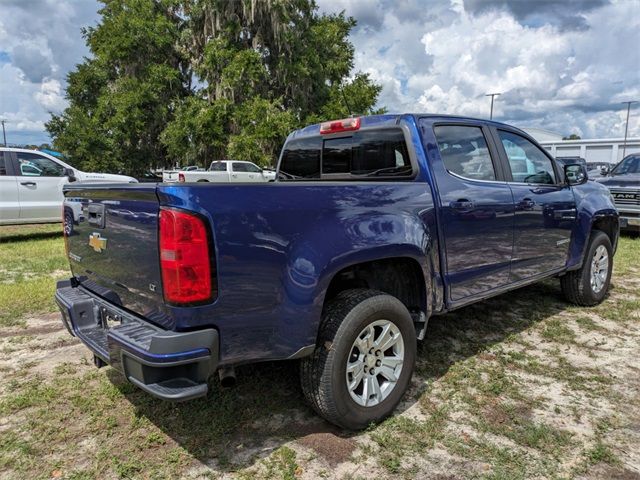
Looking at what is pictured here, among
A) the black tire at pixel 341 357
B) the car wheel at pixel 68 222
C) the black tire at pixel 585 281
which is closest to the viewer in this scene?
the black tire at pixel 341 357

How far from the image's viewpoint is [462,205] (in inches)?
132

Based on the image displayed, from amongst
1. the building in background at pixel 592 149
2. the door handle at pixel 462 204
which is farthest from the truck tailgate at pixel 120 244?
the building in background at pixel 592 149

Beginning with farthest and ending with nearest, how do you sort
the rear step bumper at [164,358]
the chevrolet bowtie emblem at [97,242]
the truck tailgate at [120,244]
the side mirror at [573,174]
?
1. the side mirror at [573,174]
2. the chevrolet bowtie emblem at [97,242]
3. the truck tailgate at [120,244]
4. the rear step bumper at [164,358]

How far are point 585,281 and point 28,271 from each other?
7.20 metres

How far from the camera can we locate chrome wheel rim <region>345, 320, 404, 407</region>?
2752 mm

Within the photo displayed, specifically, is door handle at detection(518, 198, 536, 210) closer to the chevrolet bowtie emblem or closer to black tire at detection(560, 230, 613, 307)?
black tire at detection(560, 230, 613, 307)

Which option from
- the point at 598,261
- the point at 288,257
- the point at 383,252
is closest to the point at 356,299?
the point at 383,252

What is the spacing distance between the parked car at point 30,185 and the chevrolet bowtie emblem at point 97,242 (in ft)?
23.1

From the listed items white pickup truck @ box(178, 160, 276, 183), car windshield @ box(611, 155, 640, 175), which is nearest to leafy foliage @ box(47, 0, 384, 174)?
white pickup truck @ box(178, 160, 276, 183)

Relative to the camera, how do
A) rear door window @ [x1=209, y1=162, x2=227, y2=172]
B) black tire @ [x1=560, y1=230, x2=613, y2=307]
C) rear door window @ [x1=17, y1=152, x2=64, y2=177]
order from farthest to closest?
rear door window @ [x1=209, y1=162, x2=227, y2=172] → rear door window @ [x1=17, y1=152, x2=64, y2=177] → black tire @ [x1=560, y1=230, x2=613, y2=307]

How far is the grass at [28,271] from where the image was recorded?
5070mm

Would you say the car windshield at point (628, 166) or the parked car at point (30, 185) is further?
the car windshield at point (628, 166)

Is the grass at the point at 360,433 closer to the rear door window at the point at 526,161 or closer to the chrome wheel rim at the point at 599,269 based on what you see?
the chrome wheel rim at the point at 599,269

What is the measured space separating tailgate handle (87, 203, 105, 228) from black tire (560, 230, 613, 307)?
4.62 metres
